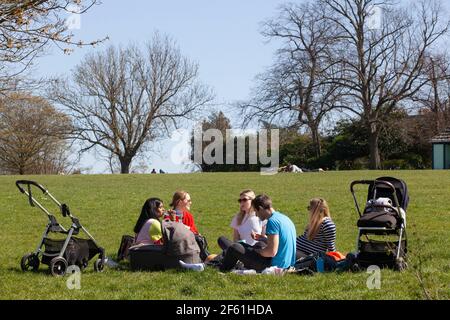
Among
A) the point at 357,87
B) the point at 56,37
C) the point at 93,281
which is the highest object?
the point at 357,87

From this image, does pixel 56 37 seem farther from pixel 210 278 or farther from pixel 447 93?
pixel 447 93

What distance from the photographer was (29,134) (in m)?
60.4

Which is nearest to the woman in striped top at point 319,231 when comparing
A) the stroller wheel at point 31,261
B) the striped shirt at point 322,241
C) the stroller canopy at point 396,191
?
the striped shirt at point 322,241

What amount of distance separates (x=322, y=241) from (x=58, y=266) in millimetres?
3636

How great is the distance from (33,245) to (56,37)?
415cm

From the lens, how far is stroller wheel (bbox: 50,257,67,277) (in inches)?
393

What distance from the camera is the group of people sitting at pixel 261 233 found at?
10.1m

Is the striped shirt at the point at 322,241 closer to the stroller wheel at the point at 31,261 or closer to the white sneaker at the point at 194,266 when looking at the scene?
the white sneaker at the point at 194,266

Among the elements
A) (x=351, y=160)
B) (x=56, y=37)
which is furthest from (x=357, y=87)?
(x=56, y=37)

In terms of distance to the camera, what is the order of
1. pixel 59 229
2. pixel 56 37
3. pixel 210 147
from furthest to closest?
pixel 210 147 < pixel 56 37 < pixel 59 229

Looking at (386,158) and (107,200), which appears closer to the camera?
(107,200)

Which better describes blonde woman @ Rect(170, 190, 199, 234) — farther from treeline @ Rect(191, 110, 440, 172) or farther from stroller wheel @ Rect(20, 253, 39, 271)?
treeline @ Rect(191, 110, 440, 172)

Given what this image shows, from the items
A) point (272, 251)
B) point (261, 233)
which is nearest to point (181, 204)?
point (261, 233)

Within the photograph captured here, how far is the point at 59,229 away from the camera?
407 inches
